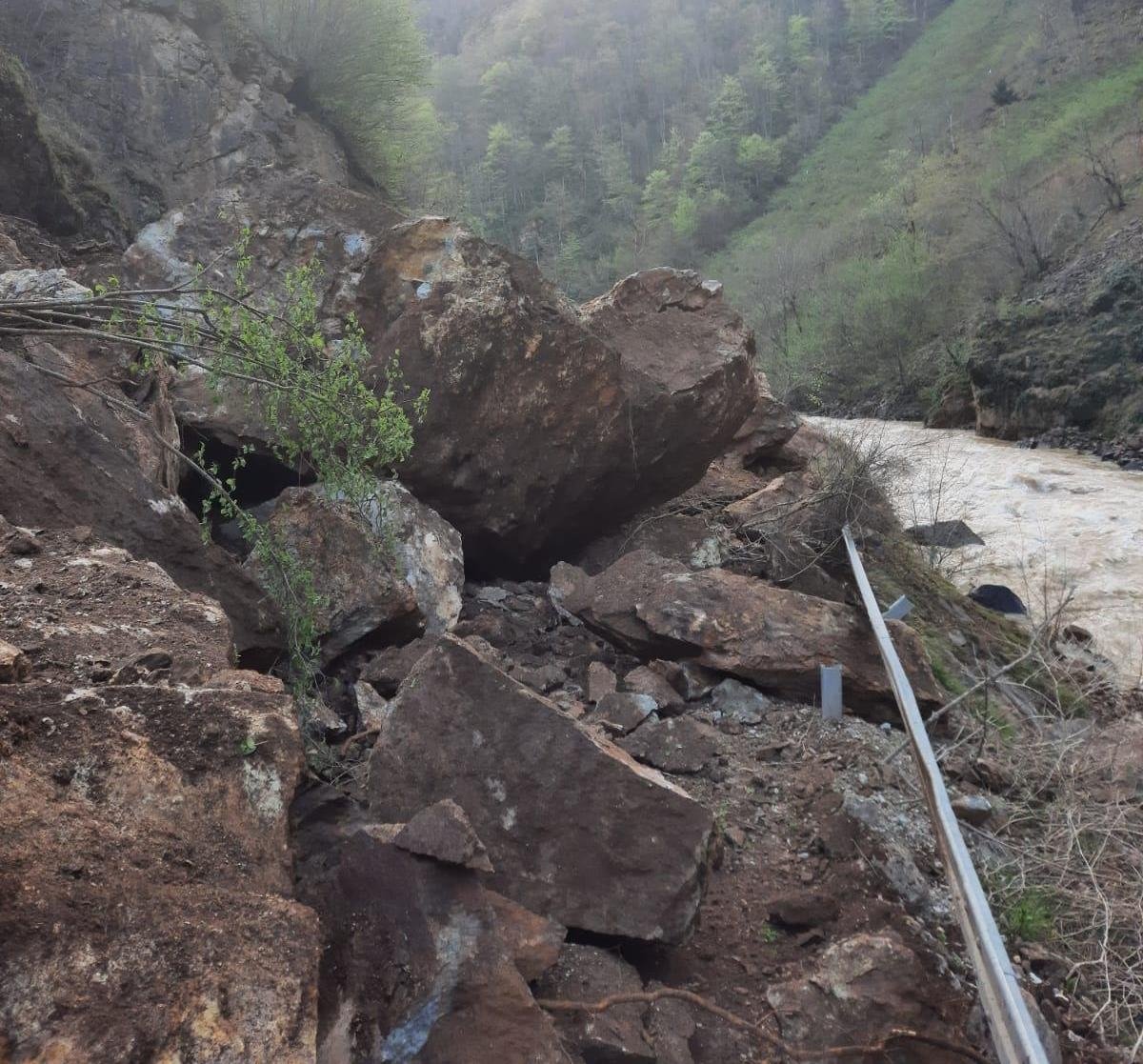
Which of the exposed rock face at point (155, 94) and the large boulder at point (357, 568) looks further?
the exposed rock face at point (155, 94)

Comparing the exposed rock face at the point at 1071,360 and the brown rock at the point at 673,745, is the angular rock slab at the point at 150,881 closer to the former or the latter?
the brown rock at the point at 673,745

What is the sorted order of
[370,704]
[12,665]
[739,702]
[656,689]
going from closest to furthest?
1. [12,665]
2. [370,704]
3. [656,689]
4. [739,702]

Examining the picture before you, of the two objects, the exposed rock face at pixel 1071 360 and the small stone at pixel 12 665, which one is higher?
the small stone at pixel 12 665

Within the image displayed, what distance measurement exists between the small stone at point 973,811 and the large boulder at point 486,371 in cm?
282

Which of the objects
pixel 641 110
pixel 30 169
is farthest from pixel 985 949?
pixel 641 110

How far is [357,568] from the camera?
13.4 feet

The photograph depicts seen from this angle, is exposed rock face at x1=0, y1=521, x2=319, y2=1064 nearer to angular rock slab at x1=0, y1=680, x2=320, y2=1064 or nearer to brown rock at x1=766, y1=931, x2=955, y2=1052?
angular rock slab at x1=0, y1=680, x2=320, y2=1064

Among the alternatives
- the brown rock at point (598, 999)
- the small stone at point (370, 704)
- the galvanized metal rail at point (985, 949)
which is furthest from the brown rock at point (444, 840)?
the small stone at point (370, 704)

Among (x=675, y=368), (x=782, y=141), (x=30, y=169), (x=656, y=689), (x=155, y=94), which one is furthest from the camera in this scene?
(x=782, y=141)

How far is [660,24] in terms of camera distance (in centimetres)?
7394

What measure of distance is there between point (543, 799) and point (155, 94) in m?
11.7

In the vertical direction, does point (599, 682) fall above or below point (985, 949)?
below

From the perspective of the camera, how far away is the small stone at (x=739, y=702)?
155 inches

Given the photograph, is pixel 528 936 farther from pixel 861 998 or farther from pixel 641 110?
pixel 641 110
